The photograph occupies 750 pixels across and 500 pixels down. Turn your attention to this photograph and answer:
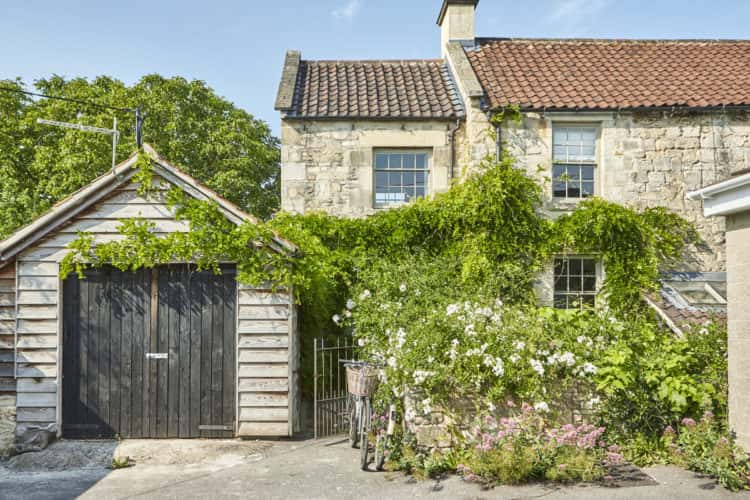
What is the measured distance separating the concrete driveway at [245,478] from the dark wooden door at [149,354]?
38 cm

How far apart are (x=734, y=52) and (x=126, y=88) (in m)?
21.5

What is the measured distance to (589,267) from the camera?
39.7ft

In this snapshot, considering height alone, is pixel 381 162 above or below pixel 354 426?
above

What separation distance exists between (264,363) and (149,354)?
1675mm

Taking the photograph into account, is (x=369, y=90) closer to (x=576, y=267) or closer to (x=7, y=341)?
(x=576, y=267)

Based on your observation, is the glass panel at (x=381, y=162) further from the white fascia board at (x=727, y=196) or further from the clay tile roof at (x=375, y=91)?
the white fascia board at (x=727, y=196)

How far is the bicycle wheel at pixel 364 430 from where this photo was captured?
726cm

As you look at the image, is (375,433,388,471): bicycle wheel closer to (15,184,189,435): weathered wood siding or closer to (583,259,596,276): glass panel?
(15,184,189,435): weathered wood siding

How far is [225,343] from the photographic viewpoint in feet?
29.0

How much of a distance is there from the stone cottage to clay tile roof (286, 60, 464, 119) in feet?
0.16

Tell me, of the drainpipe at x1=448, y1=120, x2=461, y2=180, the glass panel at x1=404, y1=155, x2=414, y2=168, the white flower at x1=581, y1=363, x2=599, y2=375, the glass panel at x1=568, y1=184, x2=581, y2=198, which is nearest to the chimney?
the drainpipe at x1=448, y1=120, x2=461, y2=180

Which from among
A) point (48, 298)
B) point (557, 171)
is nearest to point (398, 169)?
point (557, 171)

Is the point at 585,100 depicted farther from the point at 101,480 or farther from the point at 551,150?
the point at 101,480

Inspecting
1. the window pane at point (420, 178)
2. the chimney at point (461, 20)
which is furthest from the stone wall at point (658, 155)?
the chimney at point (461, 20)
